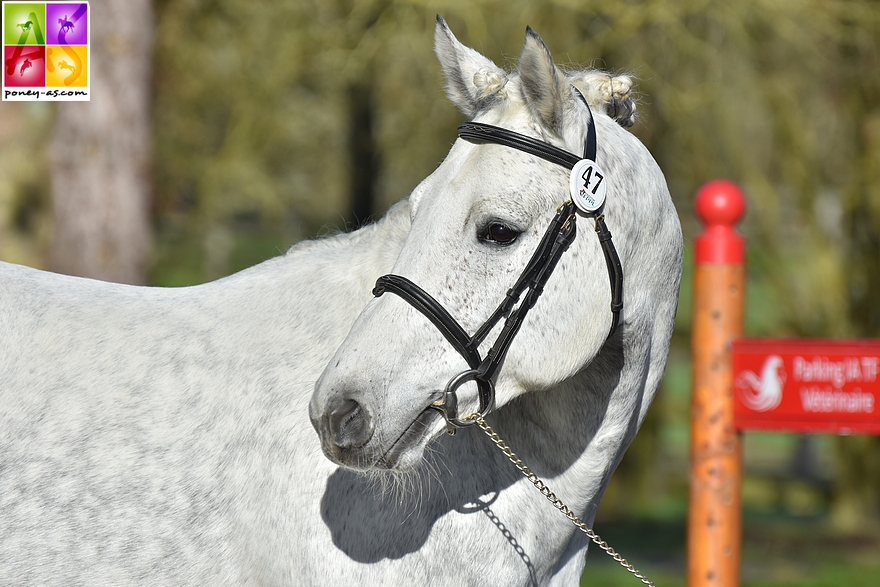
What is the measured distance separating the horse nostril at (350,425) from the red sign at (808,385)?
4.84ft

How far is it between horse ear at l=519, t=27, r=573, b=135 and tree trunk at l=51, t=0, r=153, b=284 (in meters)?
3.77

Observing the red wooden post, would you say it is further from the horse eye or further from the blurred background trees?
the blurred background trees

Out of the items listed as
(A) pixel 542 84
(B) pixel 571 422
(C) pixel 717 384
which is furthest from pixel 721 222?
(A) pixel 542 84

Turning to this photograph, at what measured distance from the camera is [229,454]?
202 cm

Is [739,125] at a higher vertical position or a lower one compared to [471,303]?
higher

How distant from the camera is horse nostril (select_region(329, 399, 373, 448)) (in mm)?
1693

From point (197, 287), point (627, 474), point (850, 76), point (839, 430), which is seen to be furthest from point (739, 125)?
point (197, 287)

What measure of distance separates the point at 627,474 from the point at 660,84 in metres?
4.18

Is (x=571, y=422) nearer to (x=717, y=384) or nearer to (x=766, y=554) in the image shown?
(x=717, y=384)

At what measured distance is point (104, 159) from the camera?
5.04 meters

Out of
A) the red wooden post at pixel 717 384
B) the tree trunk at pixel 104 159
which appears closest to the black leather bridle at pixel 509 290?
the red wooden post at pixel 717 384

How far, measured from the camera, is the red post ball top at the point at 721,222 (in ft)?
8.98

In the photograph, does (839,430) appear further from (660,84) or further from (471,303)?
(660,84)

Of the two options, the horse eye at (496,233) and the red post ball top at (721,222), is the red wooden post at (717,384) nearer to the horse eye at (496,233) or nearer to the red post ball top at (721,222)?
the red post ball top at (721,222)
